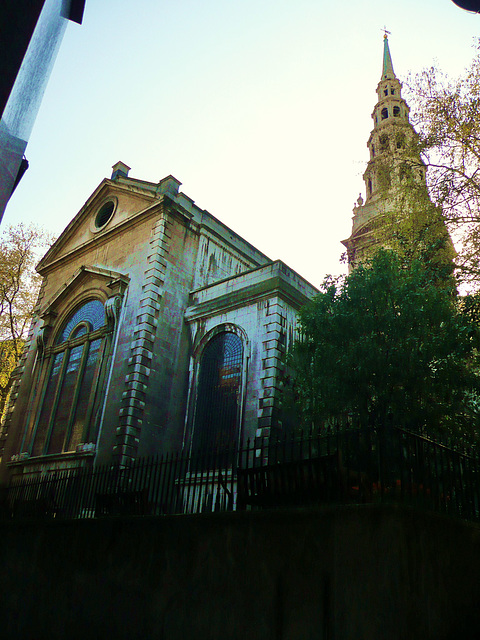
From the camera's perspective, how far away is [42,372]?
2111cm

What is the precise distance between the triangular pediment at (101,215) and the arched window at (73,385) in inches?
149

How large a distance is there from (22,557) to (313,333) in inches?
→ 320

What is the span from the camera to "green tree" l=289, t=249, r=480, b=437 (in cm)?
1112

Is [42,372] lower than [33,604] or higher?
higher

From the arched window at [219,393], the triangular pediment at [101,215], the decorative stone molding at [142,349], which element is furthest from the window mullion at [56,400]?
the arched window at [219,393]

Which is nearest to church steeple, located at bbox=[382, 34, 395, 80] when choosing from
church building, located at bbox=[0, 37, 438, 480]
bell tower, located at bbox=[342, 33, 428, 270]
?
bell tower, located at bbox=[342, 33, 428, 270]

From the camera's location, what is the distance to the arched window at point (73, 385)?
17672mm

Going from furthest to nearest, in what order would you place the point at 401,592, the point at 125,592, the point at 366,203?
1. the point at 366,203
2. the point at 125,592
3. the point at 401,592

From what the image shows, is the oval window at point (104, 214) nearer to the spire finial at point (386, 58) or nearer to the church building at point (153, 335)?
the church building at point (153, 335)

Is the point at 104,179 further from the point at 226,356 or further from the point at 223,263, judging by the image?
the point at 226,356

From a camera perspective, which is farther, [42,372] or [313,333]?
[42,372]

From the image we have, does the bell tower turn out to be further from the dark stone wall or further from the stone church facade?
the dark stone wall

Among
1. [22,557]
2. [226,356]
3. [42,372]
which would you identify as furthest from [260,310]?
[42,372]

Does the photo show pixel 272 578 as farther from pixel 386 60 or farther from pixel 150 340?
pixel 386 60
